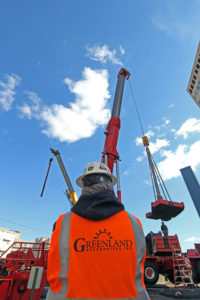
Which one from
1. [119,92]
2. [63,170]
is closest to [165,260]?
[119,92]

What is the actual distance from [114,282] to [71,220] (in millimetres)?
581

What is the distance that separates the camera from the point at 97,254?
137 cm

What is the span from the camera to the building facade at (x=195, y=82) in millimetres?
49125

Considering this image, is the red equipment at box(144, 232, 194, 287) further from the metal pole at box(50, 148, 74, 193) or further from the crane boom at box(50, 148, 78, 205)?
the metal pole at box(50, 148, 74, 193)

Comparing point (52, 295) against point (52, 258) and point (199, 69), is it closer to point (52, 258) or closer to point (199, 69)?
point (52, 258)

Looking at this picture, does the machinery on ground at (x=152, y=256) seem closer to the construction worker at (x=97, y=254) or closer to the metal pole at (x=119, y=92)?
the metal pole at (x=119, y=92)

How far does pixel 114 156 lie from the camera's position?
10109mm

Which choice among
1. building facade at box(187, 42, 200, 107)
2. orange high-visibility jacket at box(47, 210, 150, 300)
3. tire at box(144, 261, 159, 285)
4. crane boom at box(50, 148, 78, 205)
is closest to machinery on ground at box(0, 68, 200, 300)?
tire at box(144, 261, 159, 285)

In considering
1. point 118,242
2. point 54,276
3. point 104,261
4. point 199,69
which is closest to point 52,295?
point 54,276

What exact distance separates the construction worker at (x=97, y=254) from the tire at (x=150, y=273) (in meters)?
8.62

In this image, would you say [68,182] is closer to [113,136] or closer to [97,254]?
[113,136]

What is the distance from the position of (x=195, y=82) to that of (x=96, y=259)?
64298mm

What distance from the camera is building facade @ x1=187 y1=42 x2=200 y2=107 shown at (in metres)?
49.1

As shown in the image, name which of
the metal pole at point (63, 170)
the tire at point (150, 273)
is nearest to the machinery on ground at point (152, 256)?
the tire at point (150, 273)
